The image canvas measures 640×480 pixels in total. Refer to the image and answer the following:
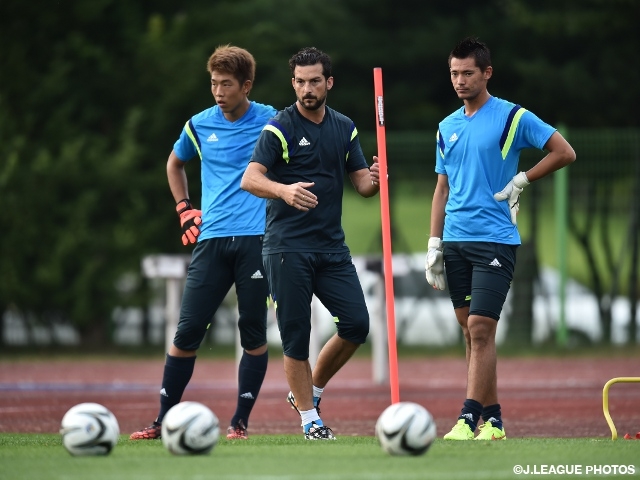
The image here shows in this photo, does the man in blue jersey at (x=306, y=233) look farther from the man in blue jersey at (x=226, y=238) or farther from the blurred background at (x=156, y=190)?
the blurred background at (x=156, y=190)

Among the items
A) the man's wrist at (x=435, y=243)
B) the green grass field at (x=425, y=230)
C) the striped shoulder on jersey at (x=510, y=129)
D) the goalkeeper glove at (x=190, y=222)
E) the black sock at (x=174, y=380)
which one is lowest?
the green grass field at (x=425, y=230)

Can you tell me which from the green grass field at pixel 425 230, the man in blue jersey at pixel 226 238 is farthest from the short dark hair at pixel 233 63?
the green grass field at pixel 425 230

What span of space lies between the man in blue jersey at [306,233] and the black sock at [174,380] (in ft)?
2.95

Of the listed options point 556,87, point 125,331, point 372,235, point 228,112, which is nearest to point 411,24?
point 556,87

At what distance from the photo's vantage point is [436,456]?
24.1 ft

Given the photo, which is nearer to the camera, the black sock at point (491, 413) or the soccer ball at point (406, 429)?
the soccer ball at point (406, 429)

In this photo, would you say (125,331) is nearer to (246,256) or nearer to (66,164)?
(66,164)

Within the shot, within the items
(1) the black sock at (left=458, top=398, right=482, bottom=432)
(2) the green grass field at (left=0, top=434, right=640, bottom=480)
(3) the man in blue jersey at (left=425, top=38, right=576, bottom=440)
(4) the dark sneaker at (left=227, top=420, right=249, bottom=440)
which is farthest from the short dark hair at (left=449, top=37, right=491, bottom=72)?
(4) the dark sneaker at (left=227, top=420, right=249, bottom=440)

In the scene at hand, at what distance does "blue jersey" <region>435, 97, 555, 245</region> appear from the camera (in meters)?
9.05

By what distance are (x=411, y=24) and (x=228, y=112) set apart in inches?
746

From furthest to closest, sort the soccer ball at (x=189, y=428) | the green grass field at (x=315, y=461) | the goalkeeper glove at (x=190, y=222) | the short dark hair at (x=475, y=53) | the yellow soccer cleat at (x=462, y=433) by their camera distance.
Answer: the goalkeeper glove at (x=190, y=222) < the short dark hair at (x=475, y=53) < the yellow soccer cleat at (x=462, y=433) < the soccer ball at (x=189, y=428) < the green grass field at (x=315, y=461)

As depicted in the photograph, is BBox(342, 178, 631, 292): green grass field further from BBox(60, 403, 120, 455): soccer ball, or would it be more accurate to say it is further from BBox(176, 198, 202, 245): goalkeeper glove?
BBox(60, 403, 120, 455): soccer ball

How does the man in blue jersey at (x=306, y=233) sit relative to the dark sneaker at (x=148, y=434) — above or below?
above

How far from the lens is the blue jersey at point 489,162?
29.7 feet
